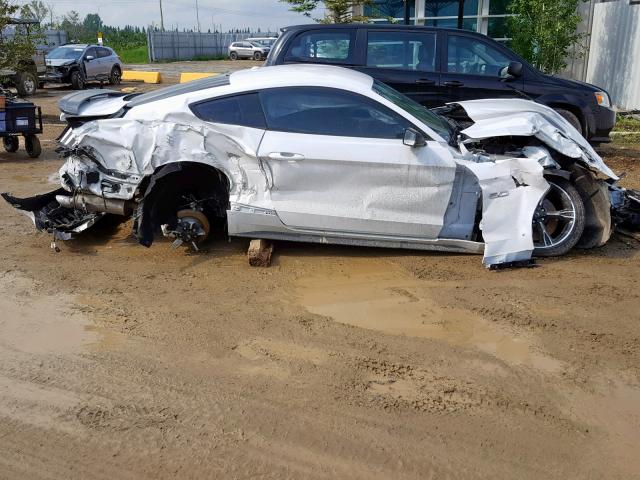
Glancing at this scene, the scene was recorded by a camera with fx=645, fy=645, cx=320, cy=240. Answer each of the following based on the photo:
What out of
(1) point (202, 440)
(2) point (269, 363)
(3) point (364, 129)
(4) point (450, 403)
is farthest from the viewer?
(3) point (364, 129)

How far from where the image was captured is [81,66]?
23625 mm

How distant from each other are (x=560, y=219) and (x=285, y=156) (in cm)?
249

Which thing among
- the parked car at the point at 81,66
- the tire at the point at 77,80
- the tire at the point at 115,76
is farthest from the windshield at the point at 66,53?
the tire at the point at 115,76

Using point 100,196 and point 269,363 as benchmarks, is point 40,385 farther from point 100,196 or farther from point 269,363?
point 100,196

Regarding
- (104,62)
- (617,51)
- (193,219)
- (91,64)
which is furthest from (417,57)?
(104,62)

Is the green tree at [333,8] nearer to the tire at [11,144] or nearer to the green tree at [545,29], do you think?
the green tree at [545,29]

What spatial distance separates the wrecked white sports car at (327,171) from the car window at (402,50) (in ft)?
10.8

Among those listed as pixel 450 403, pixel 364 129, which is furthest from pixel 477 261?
pixel 450 403

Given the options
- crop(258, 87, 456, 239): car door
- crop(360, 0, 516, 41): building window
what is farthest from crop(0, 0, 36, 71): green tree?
crop(258, 87, 456, 239): car door

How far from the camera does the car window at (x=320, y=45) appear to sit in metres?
8.82

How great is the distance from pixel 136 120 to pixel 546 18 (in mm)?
11143

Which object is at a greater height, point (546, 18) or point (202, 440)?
point (546, 18)

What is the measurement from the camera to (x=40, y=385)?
3.79 m

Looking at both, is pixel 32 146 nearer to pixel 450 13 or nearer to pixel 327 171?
pixel 327 171
